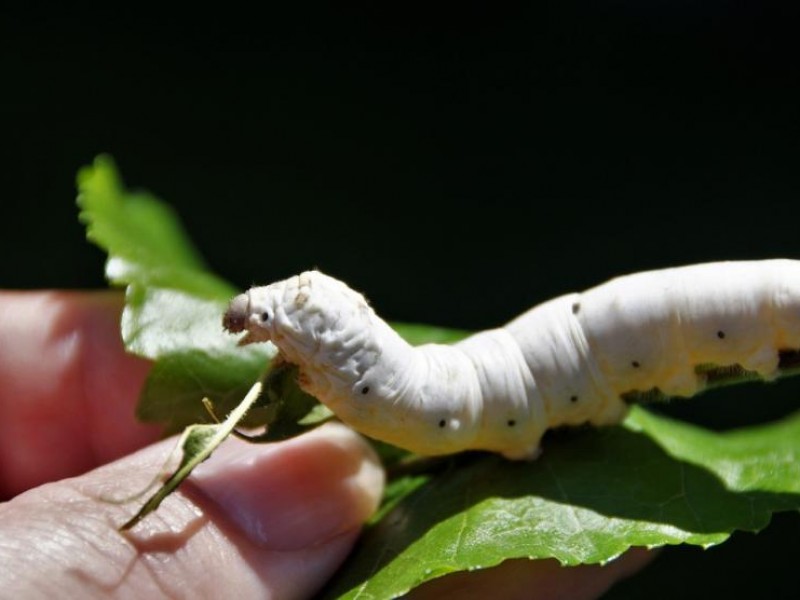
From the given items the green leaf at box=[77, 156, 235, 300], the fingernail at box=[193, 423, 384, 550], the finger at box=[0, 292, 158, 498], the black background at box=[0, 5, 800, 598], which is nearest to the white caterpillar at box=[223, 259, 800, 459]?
the fingernail at box=[193, 423, 384, 550]

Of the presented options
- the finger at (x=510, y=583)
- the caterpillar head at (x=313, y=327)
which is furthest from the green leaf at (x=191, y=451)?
the finger at (x=510, y=583)

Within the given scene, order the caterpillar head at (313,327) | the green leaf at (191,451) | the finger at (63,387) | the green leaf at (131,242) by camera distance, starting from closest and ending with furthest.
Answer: the green leaf at (191,451)
the caterpillar head at (313,327)
the green leaf at (131,242)
the finger at (63,387)

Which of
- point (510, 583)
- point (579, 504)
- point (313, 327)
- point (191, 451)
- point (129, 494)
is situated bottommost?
point (510, 583)

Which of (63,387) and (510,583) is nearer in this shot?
(510,583)

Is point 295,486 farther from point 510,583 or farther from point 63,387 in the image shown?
point 63,387

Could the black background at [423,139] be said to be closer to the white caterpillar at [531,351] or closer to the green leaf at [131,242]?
the green leaf at [131,242]

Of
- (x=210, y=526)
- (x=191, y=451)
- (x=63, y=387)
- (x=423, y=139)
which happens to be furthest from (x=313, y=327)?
(x=423, y=139)

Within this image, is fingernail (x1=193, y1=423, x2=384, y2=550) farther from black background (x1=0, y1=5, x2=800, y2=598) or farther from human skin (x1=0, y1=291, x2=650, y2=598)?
black background (x1=0, y1=5, x2=800, y2=598)
